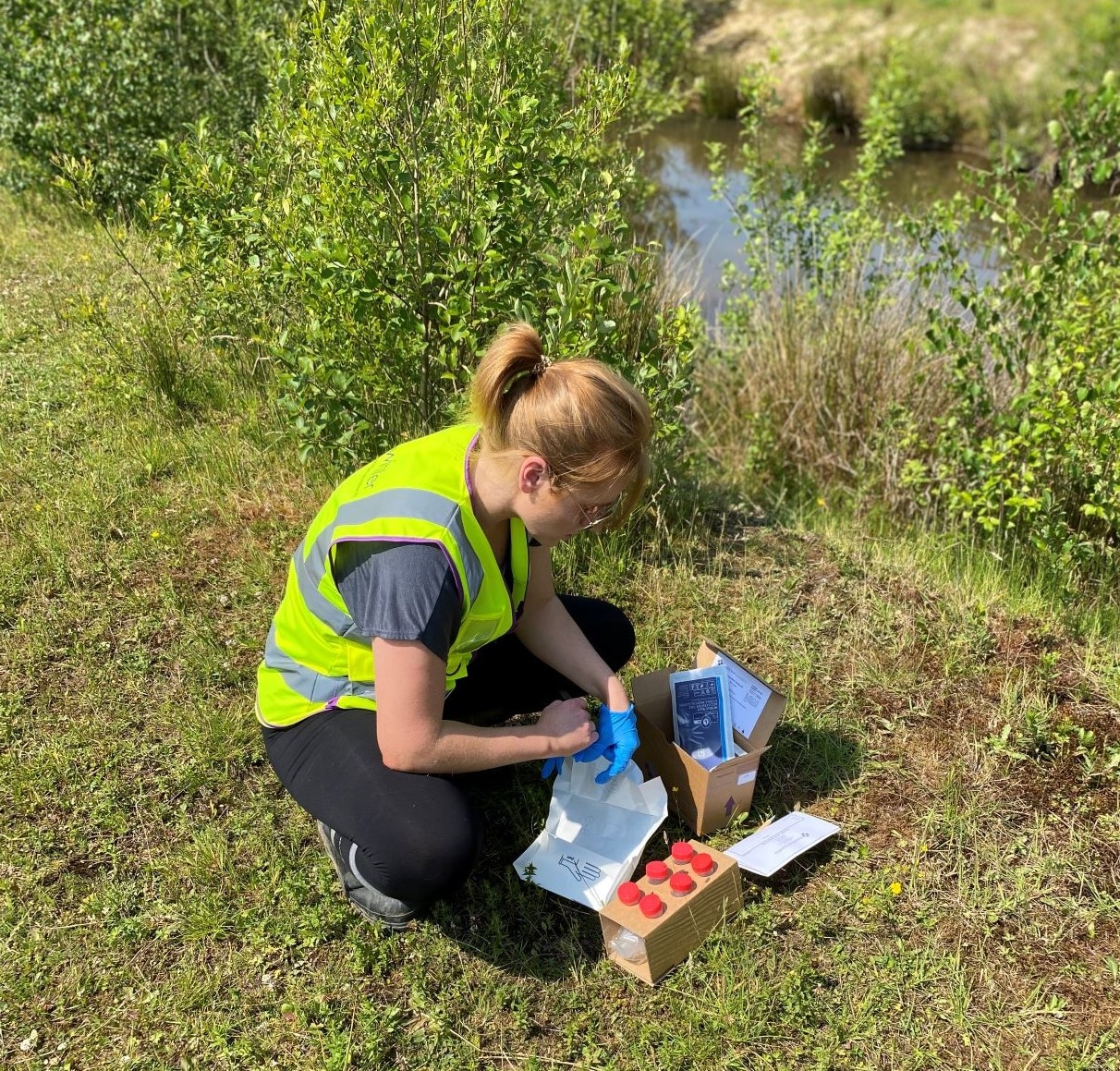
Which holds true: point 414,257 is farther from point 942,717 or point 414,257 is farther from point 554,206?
point 942,717

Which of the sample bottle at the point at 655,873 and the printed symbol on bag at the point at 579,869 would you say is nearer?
the sample bottle at the point at 655,873

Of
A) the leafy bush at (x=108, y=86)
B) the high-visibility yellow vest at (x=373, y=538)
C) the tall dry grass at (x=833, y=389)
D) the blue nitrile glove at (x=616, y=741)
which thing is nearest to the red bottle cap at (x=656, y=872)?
the blue nitrile glove at (x=616, y=741)

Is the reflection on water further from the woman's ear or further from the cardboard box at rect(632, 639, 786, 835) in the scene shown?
the woman's ear

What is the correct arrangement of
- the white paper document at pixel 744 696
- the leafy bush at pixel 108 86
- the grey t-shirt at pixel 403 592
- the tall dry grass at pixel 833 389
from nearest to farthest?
1. the grey t-shirt at pixel 403 592
2. the white paper document at pixel 744 696
3. the tall dry grass at pixel 833 389
4. the leafy bush at pixel 108 86

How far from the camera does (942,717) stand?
10.1 ft

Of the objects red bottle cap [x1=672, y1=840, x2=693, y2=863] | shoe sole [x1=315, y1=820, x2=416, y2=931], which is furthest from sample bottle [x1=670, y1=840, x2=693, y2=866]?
shoe sole [x1=315, y1=820, x2=416, y2=931]

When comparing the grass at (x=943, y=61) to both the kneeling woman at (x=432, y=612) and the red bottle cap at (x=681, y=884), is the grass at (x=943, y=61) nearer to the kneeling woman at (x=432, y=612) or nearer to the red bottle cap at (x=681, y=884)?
the kneeling woman at (x=432, y=612)

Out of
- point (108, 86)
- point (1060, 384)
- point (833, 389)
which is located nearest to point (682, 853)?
point (1060, 384)

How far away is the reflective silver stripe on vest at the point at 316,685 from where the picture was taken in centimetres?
232

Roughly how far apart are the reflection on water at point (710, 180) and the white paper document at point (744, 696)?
4.07 m

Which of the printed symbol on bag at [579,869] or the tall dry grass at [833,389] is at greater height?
the tall dry grass at [833,389]

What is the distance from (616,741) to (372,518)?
83 centimetres

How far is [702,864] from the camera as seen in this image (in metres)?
2.35

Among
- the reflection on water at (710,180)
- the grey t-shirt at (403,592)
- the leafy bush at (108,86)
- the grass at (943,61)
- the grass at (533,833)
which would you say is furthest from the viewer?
the grass at (943,61)
